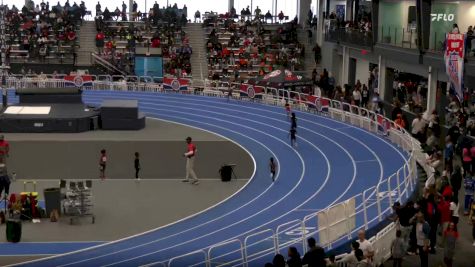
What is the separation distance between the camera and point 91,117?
35.4 m

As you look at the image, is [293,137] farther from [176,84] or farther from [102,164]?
[176,84]

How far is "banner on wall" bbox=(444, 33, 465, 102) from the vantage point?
82.2ft

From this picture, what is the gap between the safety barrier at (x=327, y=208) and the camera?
1655cm

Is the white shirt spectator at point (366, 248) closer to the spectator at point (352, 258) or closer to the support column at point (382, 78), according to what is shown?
the spectator at point (352, 258)

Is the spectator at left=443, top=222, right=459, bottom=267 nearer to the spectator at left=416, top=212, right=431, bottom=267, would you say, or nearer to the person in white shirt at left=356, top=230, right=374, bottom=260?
the spectator at left=416, top=212, right=431, bottom=267

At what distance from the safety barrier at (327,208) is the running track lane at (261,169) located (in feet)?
2.58

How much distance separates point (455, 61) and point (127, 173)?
462 inches

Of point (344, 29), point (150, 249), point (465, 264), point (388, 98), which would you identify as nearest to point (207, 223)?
point (150, 249)

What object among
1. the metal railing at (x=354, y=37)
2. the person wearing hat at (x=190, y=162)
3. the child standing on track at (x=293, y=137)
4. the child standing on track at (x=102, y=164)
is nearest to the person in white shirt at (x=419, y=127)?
the child standing on track at (x=293, y=137)

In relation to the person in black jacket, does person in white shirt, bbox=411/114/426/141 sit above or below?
above

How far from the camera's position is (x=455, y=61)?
26.2m

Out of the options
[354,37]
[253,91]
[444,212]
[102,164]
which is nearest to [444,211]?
[444,212]

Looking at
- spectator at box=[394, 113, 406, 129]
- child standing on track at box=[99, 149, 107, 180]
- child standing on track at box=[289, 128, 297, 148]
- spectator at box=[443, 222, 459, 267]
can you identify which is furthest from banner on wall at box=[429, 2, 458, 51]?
spectator at box=[443, 222, 459, 267]

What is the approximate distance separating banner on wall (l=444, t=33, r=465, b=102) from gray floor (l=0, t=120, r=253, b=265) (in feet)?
24.2
